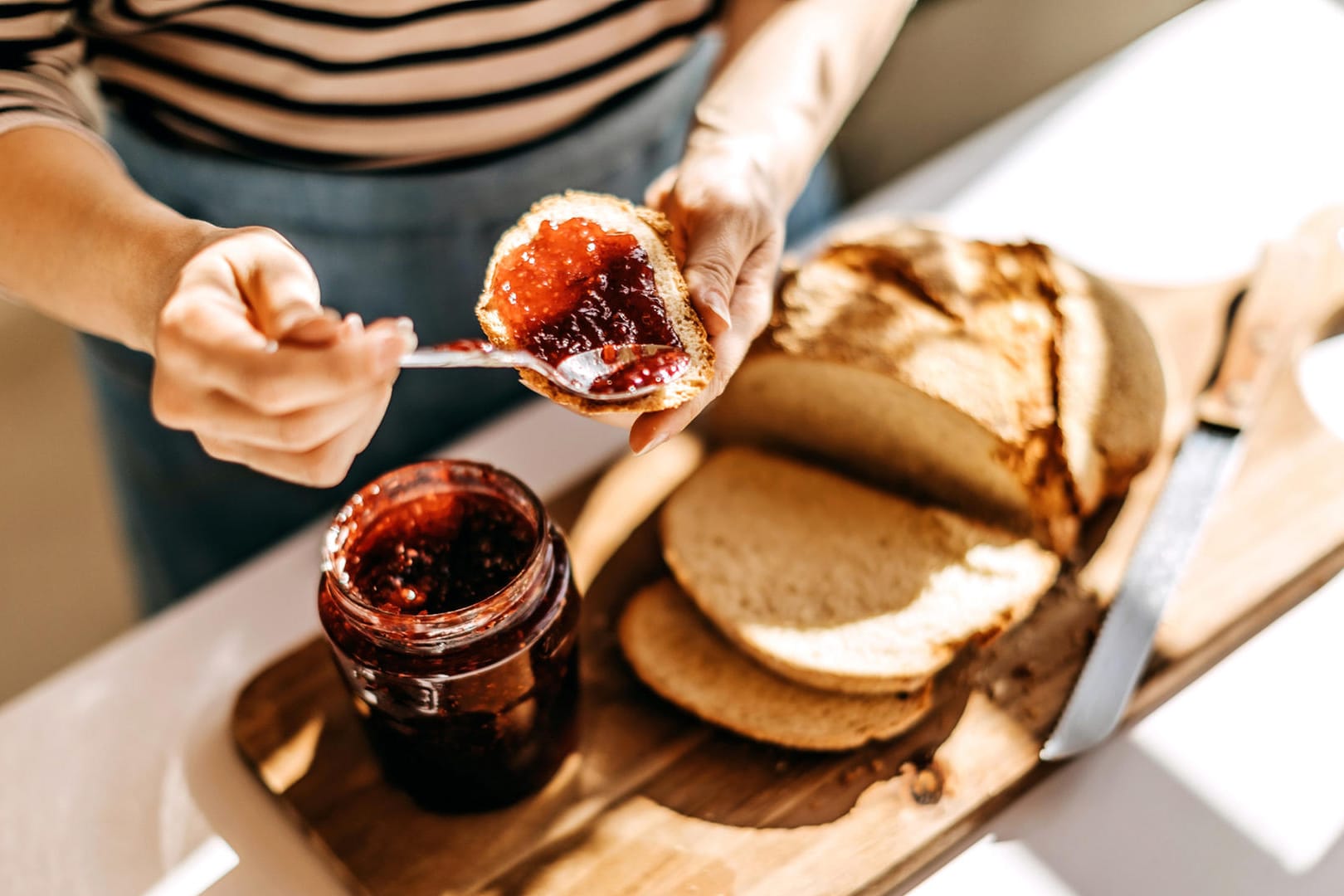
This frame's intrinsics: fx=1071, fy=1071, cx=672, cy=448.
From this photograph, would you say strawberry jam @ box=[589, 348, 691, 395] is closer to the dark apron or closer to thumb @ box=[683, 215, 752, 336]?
thumb @ box=[683, 215, 752, 336]

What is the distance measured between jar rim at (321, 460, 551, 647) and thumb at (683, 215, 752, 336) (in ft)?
1.23

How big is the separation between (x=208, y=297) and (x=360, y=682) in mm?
578

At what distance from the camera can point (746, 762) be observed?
1.73m

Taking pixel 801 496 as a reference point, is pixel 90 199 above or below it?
above

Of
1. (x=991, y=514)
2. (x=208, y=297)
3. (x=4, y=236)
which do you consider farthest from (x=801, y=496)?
(x=4, y=236)

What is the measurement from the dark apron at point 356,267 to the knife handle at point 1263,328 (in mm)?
1255

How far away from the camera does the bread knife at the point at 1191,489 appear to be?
1715mm

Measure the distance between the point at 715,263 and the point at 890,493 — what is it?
0.71 m

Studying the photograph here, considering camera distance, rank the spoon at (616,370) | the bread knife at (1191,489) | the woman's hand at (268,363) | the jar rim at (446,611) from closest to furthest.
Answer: the woman's hand at (268,363) < the jar rim at (446,611) < the spoon at (616,370) < the bread knife at (1191,489)

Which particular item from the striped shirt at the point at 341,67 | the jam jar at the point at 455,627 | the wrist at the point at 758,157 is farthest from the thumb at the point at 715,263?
the striped shirt at the point at 341,67

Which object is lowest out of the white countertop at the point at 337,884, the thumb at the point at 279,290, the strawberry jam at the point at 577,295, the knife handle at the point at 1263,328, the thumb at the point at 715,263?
the white countertop at the point at 337,884

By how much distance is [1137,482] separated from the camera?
2043mm

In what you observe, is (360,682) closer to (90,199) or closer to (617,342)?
(617,342)

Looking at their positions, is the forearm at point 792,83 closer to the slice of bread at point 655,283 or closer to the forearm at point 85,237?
the slice of bread at point 655,283
